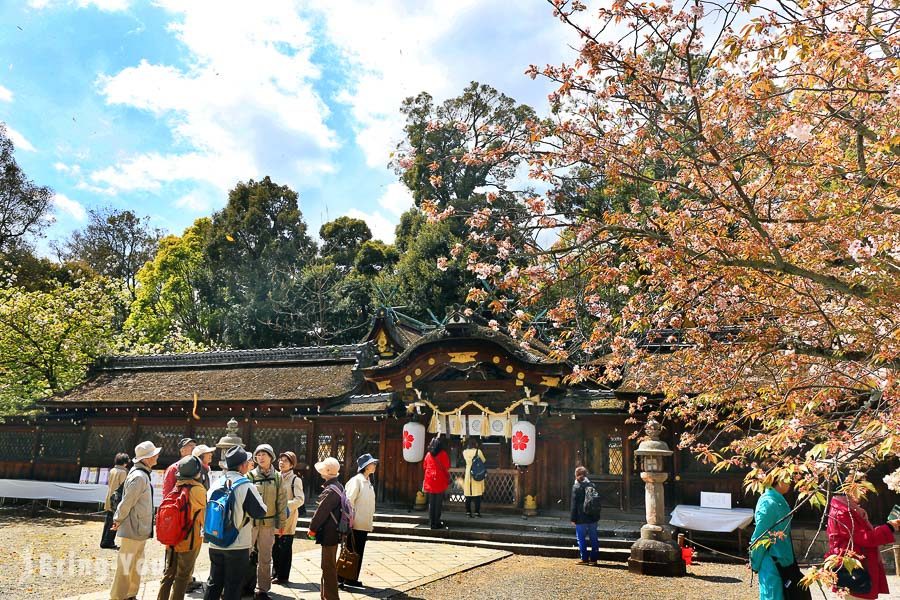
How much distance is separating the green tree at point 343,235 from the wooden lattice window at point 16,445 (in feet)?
73.6

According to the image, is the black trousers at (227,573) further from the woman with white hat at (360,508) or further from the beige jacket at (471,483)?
the beige jacket at (471,483)

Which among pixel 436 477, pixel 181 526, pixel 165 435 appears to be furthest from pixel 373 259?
pixel 181 526

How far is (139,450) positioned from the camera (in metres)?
7.70

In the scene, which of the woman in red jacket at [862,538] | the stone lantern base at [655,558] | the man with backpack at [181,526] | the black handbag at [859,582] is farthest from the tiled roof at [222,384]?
the black handbag at [859,582]

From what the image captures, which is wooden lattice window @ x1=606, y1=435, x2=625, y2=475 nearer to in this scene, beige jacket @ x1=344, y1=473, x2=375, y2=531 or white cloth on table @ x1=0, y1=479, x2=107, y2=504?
beige jacket @ x1=344, y1=473, x2=375, y2=531

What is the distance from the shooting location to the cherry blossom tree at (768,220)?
5039 millimetres

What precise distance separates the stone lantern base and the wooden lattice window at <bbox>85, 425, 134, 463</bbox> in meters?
16.0

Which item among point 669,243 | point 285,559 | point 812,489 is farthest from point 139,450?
point 812,489

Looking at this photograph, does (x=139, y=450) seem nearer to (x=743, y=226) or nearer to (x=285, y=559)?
(x=285, y=559)

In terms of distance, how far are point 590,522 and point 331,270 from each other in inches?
1151

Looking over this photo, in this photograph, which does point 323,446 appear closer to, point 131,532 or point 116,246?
point 131,532

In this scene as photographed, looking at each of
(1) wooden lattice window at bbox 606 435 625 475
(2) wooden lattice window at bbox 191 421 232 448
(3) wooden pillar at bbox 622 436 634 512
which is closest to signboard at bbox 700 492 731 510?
(3) wooden pillar at bbox 622 436 634 512

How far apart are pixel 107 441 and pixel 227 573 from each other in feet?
53.3

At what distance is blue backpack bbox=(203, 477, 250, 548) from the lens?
6086 millimetres
